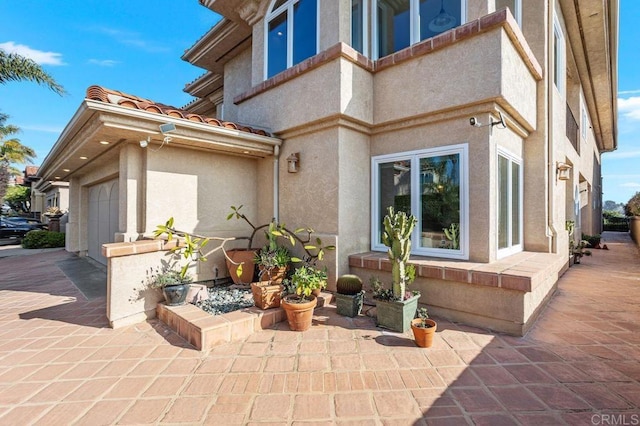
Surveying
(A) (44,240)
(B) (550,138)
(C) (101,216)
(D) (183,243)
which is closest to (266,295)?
(D) (183,243)

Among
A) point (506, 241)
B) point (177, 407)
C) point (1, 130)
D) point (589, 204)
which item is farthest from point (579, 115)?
Result: point (1, 130)

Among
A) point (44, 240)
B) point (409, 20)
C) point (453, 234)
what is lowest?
point (44, 240)

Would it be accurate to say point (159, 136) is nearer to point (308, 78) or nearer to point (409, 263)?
point (308, 78)

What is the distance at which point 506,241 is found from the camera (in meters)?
7.84

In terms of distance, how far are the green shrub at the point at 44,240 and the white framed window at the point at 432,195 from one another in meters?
23.0

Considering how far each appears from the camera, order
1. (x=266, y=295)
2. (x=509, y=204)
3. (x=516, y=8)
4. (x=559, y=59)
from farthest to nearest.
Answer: (x=559, y=59)
(x=516, y=8)
(x=509, y=204)
(x=266, y=295)

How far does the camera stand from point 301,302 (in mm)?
6078

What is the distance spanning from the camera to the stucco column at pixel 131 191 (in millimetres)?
7469

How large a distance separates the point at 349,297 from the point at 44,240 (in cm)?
2355

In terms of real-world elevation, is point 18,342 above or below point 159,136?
below

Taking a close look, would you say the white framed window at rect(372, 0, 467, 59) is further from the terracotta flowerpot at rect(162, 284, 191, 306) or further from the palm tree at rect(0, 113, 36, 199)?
the palm tree at rect(0, 113, 36, 199)

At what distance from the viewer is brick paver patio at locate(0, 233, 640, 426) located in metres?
3.63

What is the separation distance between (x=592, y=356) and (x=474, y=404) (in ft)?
9.49

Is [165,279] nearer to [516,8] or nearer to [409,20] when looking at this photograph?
[409,20]
